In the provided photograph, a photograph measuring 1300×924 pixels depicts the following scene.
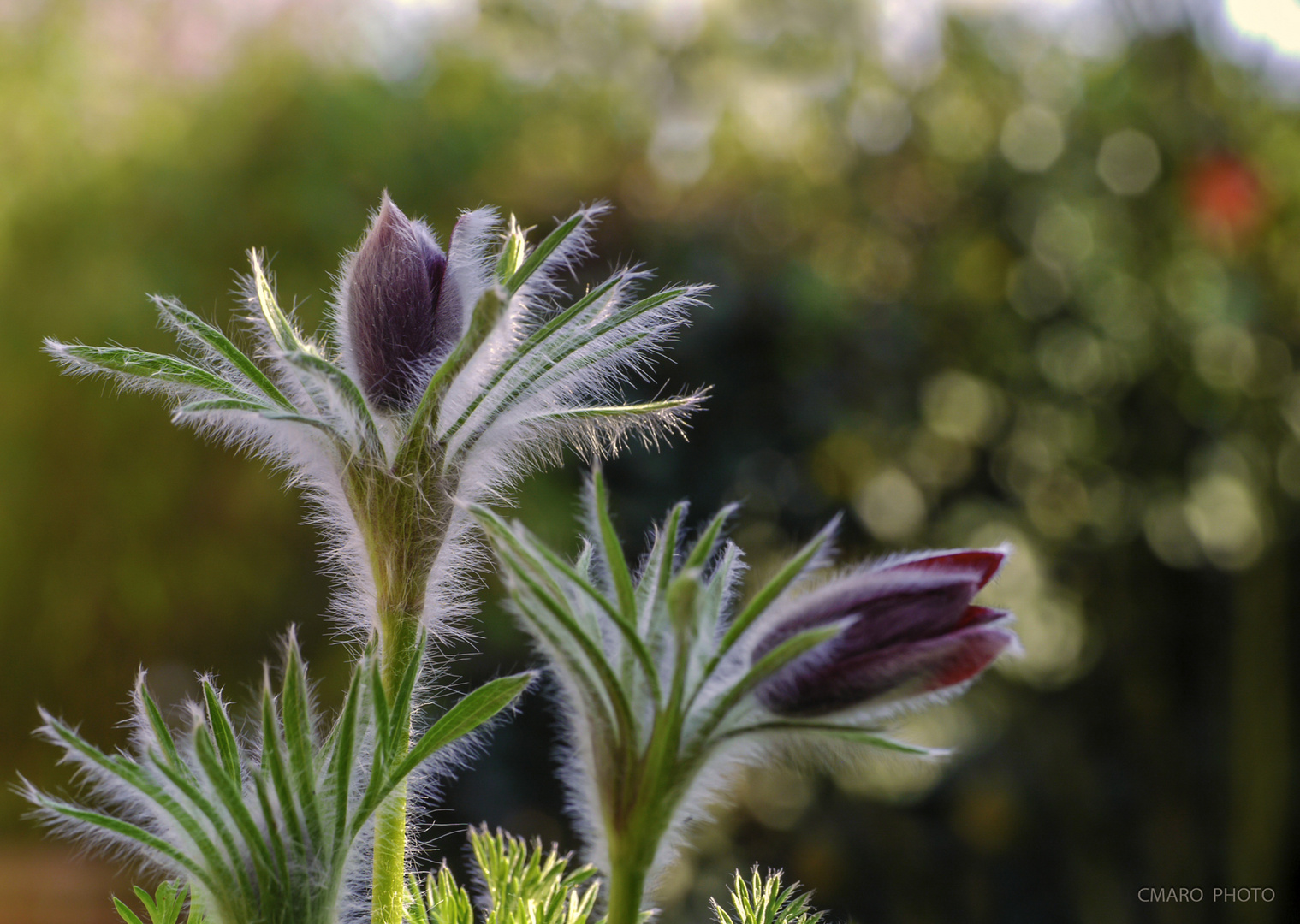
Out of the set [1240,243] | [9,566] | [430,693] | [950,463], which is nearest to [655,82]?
[950,463]

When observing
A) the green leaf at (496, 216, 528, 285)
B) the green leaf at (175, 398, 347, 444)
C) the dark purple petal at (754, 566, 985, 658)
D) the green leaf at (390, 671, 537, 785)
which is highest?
the green leaf at (496, 216, 528, 285)

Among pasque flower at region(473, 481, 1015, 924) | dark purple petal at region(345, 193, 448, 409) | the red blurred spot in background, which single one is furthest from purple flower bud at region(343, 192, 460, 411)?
the red blurred spot in background

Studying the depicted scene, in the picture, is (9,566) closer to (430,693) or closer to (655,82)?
(655,82)

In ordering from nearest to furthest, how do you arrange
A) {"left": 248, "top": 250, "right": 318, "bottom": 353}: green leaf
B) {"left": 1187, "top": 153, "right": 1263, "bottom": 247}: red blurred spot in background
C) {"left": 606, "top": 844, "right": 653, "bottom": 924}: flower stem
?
1. {"left": 606, "top": 844, "right": 653, "bottom": 924}: flower stem
2. {"left": 248, "top": 250, "right": 318, "bottom": 353}: green leaf
3. {"left": 1187, "top": 153, "right": 1263, "bottom": 247}: red blurred spot in background

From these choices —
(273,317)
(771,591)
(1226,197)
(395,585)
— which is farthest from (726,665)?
(1226,197)

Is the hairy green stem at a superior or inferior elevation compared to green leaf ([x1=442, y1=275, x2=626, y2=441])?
inferior

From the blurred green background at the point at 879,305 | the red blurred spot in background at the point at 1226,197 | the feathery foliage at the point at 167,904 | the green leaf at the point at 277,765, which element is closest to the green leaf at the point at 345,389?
the green leaf at the point at 277,765

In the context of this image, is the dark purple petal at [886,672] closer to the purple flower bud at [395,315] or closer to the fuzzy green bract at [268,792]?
the fuzzy green bract at [268,792]

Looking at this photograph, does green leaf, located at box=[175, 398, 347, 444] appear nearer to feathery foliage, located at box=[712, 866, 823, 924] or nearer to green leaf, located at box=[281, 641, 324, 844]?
green leaf, located at box=[281, 641, 324, 844]

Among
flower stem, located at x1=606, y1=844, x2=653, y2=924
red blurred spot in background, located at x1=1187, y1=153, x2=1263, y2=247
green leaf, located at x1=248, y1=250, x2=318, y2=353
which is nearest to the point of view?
flower stem, located at x1=606, y1=844, x2=653, y2=924
